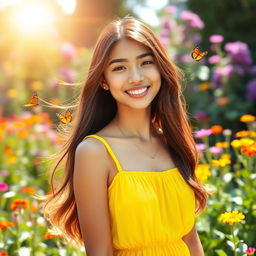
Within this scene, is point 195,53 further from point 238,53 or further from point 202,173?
point 238,53

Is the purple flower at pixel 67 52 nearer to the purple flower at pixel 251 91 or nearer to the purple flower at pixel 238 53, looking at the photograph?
the purple flower at pixel 238 53

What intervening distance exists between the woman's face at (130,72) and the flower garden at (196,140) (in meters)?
0.21

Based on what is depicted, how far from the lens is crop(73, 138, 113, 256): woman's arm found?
189cm

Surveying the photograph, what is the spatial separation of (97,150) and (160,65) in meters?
0.38

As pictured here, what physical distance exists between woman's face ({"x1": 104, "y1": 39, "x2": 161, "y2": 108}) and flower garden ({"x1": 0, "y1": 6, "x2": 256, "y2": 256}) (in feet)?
0.69

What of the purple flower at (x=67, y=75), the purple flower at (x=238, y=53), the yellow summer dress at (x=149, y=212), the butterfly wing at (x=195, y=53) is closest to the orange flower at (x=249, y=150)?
the yellow summer dress at (x=149, y=212)

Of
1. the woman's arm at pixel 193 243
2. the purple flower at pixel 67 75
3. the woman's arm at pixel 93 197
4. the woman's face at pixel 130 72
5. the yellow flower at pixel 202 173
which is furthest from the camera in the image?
the purple flower at pixel 67 75

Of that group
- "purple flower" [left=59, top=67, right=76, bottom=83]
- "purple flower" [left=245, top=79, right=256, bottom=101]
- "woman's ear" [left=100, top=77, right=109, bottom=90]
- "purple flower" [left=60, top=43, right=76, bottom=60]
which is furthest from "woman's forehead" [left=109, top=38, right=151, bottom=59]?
"purple flower" [left=60, top=43, right=76, bottom=60]

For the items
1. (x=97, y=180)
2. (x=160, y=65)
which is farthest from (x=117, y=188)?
(x=160, y=65)

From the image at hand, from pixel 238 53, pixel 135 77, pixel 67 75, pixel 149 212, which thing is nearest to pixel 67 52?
pixel 67 75

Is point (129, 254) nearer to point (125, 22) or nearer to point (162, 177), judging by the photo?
point (162, 177)

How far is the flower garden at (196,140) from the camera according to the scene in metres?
2.66

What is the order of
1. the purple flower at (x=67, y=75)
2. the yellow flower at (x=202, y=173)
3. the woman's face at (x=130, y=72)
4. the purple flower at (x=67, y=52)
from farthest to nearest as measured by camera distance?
the purple flower at (x=67, y=52), the purple flower at (x=67, y=75), the yellow flower at (x=202, y=173), the woman's face at (x=130, y=72)

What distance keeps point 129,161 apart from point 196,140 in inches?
93.7
